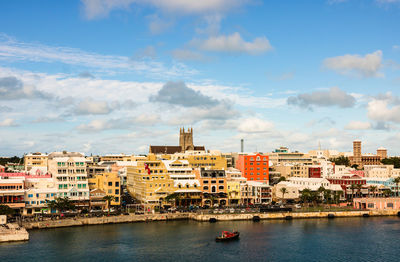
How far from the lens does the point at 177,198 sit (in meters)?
118

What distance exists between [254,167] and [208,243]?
79775 millimetres

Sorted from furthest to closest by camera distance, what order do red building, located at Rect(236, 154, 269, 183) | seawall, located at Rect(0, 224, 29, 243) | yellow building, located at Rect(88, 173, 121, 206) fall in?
red building, located at Rect(236, 154, 269, 183) < yellow building, located at Rect(88, 173, 121, 206) < seawall, located at Rect(0, 224, 29, 243)

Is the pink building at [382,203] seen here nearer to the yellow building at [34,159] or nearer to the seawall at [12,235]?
the seawall at [12,235]

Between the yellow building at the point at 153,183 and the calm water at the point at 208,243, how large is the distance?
576 inches

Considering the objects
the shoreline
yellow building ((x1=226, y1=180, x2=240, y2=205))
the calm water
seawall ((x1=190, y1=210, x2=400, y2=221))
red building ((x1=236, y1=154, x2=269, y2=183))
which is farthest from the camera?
red building ((x1=236, y1=154, x2=269, y2=183))

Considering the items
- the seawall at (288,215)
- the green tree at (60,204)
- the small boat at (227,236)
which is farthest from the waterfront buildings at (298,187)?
the green tree at (60,204)

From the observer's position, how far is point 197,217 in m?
109

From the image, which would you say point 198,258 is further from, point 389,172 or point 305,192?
point 389,172

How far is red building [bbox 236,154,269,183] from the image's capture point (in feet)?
521

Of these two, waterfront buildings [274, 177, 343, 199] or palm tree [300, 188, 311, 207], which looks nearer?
palm tree [300, 188, 311, 207]

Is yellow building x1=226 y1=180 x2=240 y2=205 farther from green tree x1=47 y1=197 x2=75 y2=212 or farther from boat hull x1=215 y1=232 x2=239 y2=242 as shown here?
green tree x1=47 y1=197 x2=75 y2=212

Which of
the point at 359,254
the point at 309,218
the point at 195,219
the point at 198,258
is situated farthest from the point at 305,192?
the point at 198,258

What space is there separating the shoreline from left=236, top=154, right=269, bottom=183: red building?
4310 cm

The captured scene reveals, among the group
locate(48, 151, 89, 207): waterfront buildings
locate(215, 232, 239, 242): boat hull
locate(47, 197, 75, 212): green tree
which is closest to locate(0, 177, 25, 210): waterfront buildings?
locate(47, 197, 75, 212): green tree
